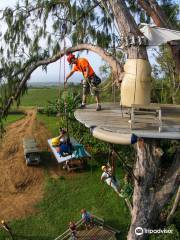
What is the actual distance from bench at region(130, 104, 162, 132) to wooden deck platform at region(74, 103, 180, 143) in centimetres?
4

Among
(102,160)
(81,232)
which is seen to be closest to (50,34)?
(81,232)

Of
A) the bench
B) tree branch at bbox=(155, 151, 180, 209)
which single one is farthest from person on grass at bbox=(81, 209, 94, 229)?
the bench

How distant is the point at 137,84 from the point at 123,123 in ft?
2.77

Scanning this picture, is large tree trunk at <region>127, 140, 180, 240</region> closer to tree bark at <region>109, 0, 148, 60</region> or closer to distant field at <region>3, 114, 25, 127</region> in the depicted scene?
tree bark at <region>109, 0, 148, 60</region>

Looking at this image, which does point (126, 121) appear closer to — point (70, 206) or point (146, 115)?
point (146, 115)

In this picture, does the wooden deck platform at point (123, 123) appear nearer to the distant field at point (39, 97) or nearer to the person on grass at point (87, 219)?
the person on grass at point (87, 219)

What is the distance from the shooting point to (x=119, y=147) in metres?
17.1

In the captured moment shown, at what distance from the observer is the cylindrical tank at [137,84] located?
24.2 ft

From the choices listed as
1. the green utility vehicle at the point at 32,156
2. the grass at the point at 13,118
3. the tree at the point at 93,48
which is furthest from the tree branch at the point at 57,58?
the grass at the point at 13,118

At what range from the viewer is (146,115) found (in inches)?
336

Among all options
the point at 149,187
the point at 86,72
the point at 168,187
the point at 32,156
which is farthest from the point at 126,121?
the point at 32,156

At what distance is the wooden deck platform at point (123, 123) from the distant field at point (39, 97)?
73.0ft

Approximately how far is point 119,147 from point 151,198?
23.2ft

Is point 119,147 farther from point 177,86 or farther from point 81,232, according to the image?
point 81,232
